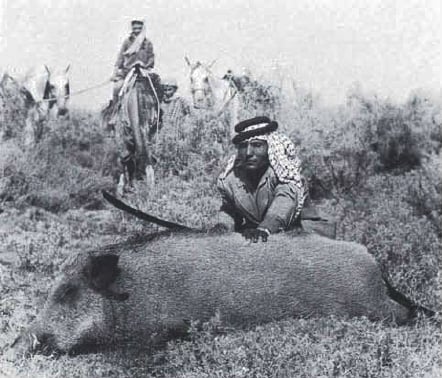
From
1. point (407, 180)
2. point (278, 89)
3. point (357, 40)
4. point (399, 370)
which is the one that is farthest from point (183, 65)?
point (399, 370)

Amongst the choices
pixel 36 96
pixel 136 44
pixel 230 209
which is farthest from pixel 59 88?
pixel 230 209

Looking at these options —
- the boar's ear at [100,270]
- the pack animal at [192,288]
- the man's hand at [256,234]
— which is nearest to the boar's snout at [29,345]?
the pack animal at [192,288]

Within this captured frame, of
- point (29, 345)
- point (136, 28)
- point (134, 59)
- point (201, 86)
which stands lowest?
point (29, 345)

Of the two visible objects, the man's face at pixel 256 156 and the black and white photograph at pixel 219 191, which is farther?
the man's face at pixel 256 156

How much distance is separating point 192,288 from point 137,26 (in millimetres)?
3387

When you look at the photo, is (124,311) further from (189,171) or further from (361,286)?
(189,171)

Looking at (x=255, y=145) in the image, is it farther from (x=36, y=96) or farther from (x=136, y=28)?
(x=36, y=96)

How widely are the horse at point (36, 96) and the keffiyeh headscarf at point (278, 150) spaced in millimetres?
4440

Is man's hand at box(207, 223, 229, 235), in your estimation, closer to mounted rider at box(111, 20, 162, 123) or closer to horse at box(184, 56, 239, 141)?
mounted rider at box(111, 20, 162, 123)

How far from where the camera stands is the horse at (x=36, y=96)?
8922mm

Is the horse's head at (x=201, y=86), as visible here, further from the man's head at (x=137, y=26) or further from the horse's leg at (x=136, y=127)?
the man's head at (x=137, y=26)

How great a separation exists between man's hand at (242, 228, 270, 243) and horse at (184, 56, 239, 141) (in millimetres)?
3815

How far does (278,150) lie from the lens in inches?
180

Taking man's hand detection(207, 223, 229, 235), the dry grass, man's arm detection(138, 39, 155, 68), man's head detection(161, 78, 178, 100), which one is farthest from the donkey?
man's hand detection(207, 223, 229, 235)
